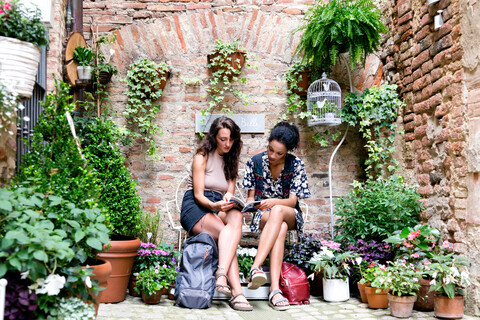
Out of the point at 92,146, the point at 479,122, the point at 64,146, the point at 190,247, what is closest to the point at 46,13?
the point at 64,146

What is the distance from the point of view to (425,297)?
3.27 metres

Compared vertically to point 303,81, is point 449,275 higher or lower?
lower

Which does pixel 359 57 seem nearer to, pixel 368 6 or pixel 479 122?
pixel 368 6

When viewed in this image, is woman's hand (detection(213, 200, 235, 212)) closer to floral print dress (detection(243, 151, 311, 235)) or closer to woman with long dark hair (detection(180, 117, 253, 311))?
woman with long dark hair (detection(180, 117, 253, 311))

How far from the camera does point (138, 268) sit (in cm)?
367

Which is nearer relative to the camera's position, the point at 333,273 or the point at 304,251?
the point at 333,273

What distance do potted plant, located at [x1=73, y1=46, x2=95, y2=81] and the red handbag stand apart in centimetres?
257

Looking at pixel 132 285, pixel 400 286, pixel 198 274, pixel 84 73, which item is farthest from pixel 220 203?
pixel 84 73

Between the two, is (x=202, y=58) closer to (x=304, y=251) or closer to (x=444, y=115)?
(x=304, y=251)

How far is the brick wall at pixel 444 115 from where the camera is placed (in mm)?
3248

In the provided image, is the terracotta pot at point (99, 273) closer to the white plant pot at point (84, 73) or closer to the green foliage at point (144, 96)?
the green foliage at point (144, 96)

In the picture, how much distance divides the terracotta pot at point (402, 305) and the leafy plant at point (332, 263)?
0.48 m

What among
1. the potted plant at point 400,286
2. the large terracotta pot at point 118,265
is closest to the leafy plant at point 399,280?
the potted plant at point 400,286

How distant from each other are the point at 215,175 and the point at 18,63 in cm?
185
